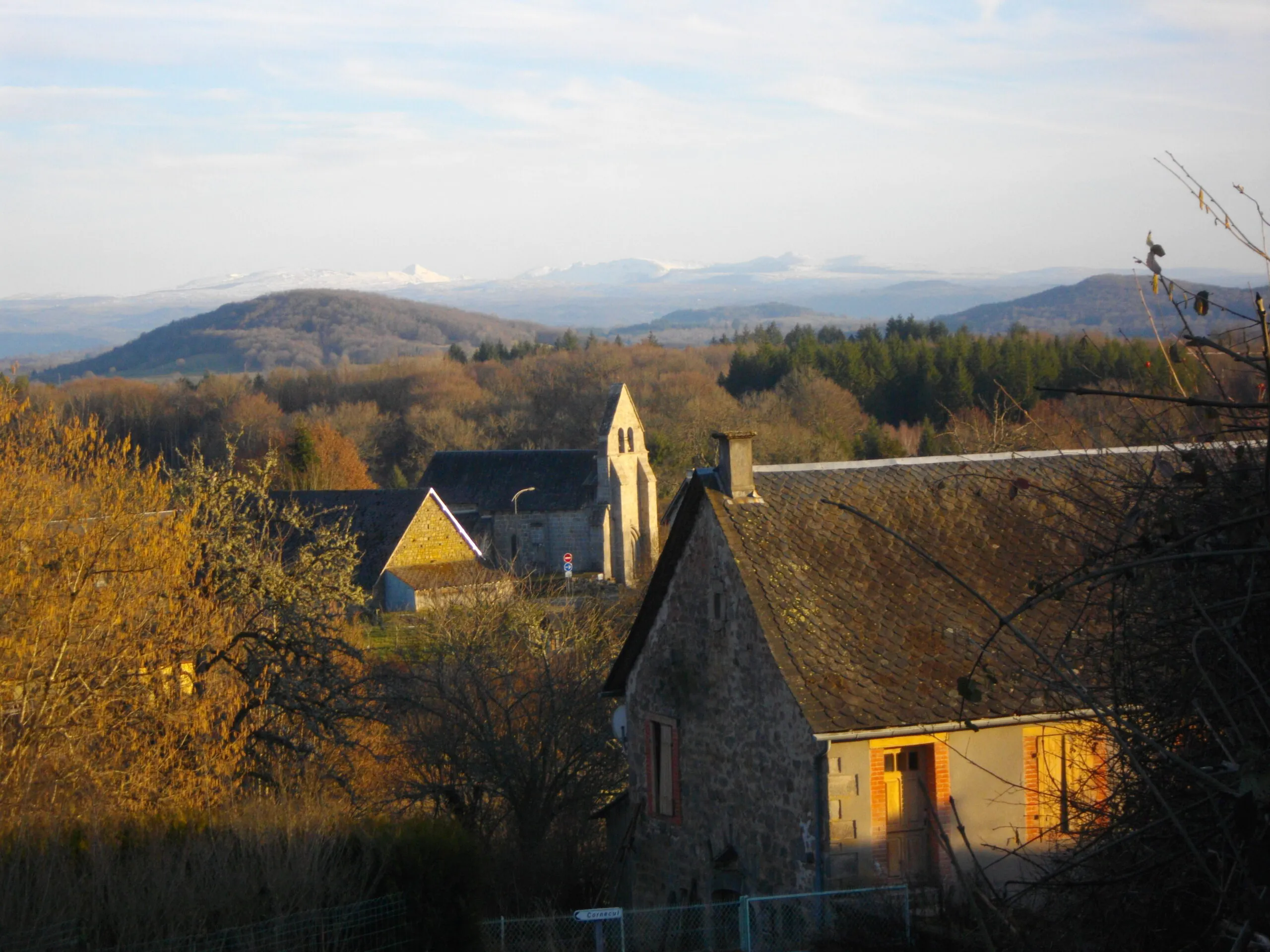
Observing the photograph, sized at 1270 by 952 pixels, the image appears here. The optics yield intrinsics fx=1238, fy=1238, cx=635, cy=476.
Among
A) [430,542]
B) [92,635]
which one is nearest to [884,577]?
[92,635]

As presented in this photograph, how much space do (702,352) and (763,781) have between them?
116720 millimetres

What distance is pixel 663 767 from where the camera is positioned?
51.7 ft

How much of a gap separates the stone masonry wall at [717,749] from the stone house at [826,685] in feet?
0.08

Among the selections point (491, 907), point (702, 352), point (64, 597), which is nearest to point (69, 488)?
point (64, 597)

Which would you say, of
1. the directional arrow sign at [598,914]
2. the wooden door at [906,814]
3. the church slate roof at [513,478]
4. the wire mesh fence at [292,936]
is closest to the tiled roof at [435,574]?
the church slate roof at [513,478]

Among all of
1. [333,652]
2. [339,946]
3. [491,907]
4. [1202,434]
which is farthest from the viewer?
[333,652]

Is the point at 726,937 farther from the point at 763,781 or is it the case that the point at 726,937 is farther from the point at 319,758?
the point at 319,758

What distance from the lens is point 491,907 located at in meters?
15.3

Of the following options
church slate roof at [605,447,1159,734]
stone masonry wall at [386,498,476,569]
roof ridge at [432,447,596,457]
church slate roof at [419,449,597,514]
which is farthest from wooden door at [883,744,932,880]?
roof ridge at [432,447,596,457]

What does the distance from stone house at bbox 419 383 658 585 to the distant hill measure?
21.8 metres

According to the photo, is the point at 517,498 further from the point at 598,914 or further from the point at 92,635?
the point at 598,914

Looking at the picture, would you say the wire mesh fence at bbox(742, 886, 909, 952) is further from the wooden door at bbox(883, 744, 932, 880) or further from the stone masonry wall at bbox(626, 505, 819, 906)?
the wooden door at bbox(883, 744, 932, 880)

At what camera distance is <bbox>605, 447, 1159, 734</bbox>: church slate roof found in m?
12.9

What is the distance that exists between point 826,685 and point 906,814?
1771mm
